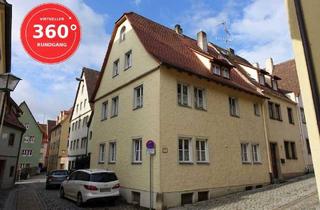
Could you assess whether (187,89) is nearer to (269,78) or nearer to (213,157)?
(213,157)

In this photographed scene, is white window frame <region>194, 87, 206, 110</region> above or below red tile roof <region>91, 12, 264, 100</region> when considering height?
below

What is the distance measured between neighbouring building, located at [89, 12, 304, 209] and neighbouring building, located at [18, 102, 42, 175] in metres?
36.6

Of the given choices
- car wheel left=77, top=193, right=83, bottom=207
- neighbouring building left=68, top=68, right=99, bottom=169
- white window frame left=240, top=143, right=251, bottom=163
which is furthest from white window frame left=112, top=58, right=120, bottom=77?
neighbouring building left=68, top=68, right=99, bottom=169

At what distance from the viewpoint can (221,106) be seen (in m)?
16.5

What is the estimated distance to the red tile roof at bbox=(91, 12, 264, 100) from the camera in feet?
49.2

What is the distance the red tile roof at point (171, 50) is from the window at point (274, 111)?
234 centimetres

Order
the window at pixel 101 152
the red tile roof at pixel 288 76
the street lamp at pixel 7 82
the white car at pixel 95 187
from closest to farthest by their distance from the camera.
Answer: the street lamp at pixel 7 82 < the white car at pixel 95 187 < the window at pixel 101 152 < the red tile roof at pixel 288 76

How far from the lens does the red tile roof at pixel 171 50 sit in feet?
49.2

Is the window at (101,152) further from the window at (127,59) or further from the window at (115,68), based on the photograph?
the window at (127,59)

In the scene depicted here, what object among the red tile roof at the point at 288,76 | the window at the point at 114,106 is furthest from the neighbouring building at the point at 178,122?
the red tile roof at the point at 288,76

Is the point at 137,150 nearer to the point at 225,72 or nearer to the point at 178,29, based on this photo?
the point at 225,72

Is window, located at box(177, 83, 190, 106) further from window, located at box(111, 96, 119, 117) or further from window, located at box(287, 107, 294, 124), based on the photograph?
window, located at box(287, 107, 294, 124)

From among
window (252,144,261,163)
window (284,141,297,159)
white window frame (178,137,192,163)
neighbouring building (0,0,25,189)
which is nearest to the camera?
white window frame (178,137,192,163)

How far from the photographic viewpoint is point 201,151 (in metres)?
14.7
